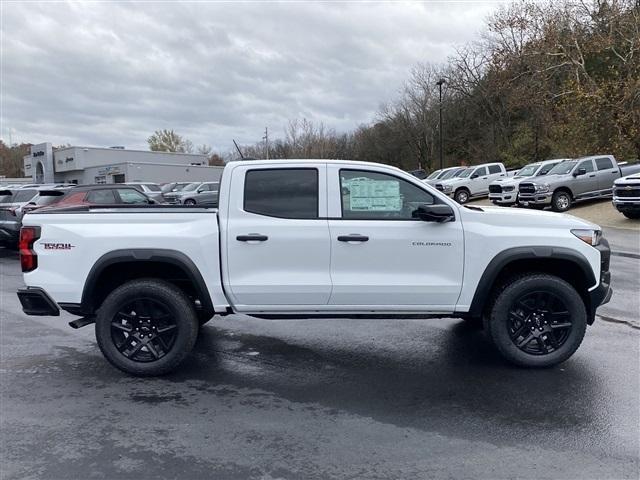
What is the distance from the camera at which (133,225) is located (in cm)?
474

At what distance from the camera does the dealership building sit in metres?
56.9

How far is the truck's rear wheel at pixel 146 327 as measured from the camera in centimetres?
473

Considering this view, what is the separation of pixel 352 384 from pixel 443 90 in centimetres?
5574

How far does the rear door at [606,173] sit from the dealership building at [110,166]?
45251 millimetres

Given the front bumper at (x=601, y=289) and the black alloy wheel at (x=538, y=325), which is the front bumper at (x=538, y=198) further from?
the black alloy wheel at (x=538, y=325)

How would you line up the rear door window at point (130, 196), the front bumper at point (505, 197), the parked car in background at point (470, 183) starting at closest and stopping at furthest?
the rear door window at point (130, 196)
the front bumper at point (505, 197)
the parked car in background at point (470, 183)

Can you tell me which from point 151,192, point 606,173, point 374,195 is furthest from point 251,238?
point 151,192

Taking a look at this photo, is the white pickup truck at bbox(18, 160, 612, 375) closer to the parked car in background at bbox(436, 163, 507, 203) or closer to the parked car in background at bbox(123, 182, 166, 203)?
the parked car in background at bbox(123, 182, 166, 203)

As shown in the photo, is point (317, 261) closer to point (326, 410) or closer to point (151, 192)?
point (326, 410)

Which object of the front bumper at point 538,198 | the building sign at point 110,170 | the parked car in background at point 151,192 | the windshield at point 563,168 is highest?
the building sign at point 110,170

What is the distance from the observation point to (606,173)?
20781 mm

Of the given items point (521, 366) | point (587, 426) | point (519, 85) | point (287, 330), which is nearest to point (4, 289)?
point (287, 330)

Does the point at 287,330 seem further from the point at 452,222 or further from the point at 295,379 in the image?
the point at 452,222

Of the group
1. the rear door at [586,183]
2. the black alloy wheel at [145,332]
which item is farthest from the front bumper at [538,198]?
the black alloy wheel at [145,332]
